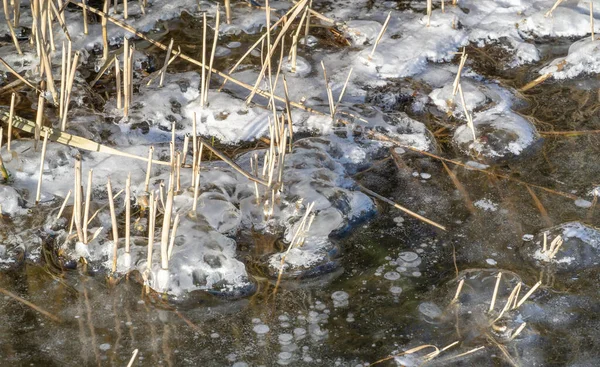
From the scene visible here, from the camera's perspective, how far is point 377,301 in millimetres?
3131

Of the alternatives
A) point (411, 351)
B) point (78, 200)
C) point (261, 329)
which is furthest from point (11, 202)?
point (411, 351)

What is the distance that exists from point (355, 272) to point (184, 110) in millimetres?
1540

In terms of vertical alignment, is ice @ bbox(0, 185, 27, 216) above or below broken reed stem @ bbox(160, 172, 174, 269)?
below

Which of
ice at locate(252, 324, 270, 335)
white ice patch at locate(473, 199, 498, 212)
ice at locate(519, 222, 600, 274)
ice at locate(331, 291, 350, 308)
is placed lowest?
ice at locate(252, 324, 270, 335)

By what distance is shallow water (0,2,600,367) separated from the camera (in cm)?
287

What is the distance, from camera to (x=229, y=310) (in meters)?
3.09

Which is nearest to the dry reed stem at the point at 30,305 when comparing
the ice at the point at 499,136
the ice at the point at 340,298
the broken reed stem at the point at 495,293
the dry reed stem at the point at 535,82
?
the ice at the point at 340,298

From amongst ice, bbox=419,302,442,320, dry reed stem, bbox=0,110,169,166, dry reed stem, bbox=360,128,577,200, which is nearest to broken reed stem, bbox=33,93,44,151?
dry reed stem, bbox=0,110,169,166

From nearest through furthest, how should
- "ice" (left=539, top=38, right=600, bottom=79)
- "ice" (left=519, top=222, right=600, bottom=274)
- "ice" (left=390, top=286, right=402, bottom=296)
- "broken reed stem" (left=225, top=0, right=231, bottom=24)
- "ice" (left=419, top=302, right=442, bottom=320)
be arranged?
"ice" (left=419, top=302, right=442, bottom=320) → "ice" (left=390, top=286, right=402, bottom=296) → "ice" (left=519, top=222, right=600, bottom=274) → "ice" (left=539, top=38, right=600, bottom=79) → "broken reed stem" (left=225, top=0, right=231, bottom=24)

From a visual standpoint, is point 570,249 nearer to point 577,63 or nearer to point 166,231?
point 166,231

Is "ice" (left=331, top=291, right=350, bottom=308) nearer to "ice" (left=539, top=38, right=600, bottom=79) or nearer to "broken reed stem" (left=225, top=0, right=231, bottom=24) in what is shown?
"ice" (left=539, top=38, right=600, bottom=79)

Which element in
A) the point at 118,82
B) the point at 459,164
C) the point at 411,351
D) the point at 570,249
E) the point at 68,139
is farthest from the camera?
the point at 118,82

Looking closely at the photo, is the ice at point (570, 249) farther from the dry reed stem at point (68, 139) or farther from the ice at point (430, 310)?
the dry reed stem at point (68, 139)

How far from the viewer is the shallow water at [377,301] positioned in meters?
2.87
